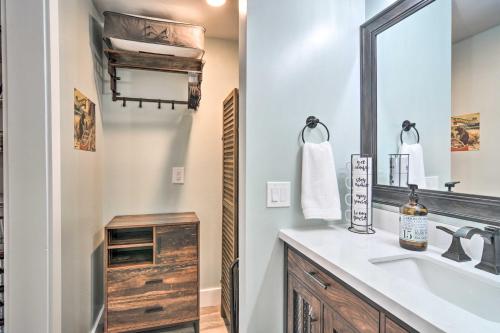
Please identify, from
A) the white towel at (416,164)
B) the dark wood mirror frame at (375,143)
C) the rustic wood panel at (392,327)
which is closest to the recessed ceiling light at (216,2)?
the dark wood mirror frame at (375,143)

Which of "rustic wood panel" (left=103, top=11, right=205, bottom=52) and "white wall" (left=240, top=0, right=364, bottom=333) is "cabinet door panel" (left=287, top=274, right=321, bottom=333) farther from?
"rustic wood panel" (left=103, top=11, right=205, bottom=52)

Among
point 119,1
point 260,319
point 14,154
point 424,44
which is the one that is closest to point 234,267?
point 260,319

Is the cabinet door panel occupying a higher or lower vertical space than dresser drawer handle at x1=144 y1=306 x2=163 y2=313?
higher

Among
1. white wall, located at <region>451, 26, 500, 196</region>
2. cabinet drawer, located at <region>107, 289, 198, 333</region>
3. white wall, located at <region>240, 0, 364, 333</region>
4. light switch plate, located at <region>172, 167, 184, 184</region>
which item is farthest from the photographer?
light switch plate, located at <region>172, 167, 184, 184</region>

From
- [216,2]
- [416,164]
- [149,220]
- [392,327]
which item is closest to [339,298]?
[392,327]

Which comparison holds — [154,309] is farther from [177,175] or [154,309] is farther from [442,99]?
[442,99]

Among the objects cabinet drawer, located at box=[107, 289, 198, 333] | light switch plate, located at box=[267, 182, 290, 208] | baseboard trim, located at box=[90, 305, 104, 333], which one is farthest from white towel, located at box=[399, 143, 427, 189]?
baseboard trim, located at box=[90, 305, 104, 333]

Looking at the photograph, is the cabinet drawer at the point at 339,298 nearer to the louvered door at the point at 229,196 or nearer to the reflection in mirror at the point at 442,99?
the reflection in mirror at the point at 442,99

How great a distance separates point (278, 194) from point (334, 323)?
2.01 feet

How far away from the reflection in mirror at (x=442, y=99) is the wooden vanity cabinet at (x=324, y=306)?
0.61m

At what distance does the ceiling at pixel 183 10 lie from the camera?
1949mm

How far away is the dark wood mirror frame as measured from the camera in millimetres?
907

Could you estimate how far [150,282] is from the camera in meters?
1.95

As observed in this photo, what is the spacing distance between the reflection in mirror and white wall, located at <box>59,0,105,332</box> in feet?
5.77
